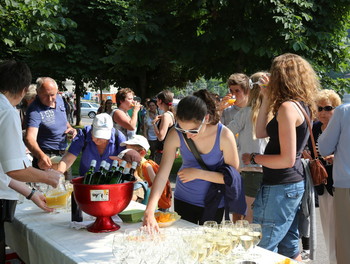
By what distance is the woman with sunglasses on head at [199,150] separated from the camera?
260 centimetres

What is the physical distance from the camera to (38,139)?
518 centimetres

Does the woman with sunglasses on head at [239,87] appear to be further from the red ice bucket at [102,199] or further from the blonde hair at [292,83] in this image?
the red ice bucket at [102,199]

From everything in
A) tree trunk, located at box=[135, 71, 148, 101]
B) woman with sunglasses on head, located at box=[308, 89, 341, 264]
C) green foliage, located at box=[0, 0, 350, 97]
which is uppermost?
green foliage, located at box=[0, 0, 350, 97]

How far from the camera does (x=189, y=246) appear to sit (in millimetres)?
1824

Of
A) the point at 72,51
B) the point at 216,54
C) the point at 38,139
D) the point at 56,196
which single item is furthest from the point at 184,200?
the point at 72,51

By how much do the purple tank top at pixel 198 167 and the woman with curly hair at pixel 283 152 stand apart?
288mm

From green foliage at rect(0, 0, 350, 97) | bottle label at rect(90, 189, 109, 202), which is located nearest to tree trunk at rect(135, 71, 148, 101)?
green foliage at rect(0, 0, 350, 97)

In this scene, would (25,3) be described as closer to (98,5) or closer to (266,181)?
(266,181)

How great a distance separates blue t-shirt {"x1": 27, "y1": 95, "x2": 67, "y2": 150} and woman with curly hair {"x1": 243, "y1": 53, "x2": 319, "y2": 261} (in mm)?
3069

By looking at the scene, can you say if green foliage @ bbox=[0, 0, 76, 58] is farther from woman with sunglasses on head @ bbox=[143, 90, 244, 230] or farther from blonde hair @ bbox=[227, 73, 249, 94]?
woman with sunglasses on head @ bbox=[143, 90, 244, 230]

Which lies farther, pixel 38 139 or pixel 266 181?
pixel 38 139

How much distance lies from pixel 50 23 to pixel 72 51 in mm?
8389

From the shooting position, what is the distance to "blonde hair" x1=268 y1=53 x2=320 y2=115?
266 cm

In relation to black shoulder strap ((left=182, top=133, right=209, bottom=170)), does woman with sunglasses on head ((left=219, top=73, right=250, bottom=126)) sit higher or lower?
higher
